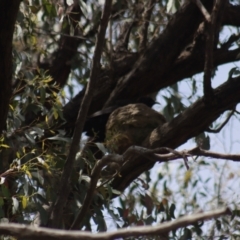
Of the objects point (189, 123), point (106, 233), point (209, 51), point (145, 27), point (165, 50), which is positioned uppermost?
point (145, 27)

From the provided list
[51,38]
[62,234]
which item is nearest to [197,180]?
[51,38]

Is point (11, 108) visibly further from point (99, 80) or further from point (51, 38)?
point (51, 38)

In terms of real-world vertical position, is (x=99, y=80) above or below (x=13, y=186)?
above

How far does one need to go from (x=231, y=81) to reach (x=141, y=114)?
922 mm

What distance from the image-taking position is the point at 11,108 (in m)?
3.91

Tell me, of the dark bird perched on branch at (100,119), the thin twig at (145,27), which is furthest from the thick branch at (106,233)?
the thin twig at (145,27)

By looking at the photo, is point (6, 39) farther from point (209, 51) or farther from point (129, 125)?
point (129, 125)

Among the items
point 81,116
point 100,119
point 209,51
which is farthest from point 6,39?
point 100,119

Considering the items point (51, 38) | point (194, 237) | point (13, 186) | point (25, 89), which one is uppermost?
point (51, 38)

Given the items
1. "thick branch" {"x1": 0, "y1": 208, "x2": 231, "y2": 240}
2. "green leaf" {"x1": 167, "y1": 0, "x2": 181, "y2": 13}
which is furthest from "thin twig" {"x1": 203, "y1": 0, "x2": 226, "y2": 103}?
"thick branch" {"x1": 0, "y1": 208, "x2": 231, "y2": 240}

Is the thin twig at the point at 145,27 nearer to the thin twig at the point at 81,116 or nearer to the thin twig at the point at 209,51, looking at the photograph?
the thin twig at the point at 209,51

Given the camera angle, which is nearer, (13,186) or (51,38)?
(13,186)

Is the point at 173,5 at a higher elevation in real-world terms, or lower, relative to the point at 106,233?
higher

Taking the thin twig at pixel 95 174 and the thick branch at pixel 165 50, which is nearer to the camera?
the thin twig at pixel 95 174
